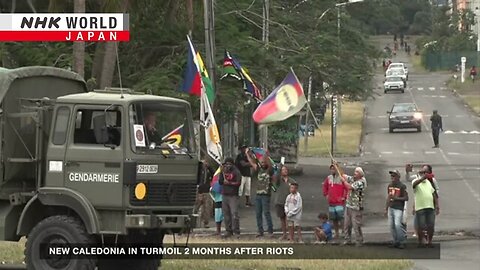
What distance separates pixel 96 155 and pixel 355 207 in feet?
31.1

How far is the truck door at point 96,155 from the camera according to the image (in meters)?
13.6

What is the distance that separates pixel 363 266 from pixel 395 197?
477 centimetres

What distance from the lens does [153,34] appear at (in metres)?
29.5

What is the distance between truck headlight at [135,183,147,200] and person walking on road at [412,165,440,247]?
32.4 ft

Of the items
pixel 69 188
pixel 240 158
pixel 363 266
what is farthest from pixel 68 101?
pixel 240 158

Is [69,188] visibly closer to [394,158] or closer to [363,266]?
[363,266]

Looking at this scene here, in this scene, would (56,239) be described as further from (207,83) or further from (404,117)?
(404,117)

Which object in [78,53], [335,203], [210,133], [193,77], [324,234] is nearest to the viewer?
[210,133]

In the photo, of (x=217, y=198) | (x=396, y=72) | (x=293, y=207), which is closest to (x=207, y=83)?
(x=217, y=198)

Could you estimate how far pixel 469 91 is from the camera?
80.7 meters

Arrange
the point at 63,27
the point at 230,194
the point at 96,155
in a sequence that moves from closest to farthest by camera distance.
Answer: the point at 96,155
the point at 63,27
the point at 230,194

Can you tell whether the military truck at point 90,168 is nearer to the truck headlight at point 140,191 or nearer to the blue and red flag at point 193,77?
the truck headlight at point 140,191

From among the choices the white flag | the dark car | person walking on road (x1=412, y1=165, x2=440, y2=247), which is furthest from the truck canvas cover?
the dark car
